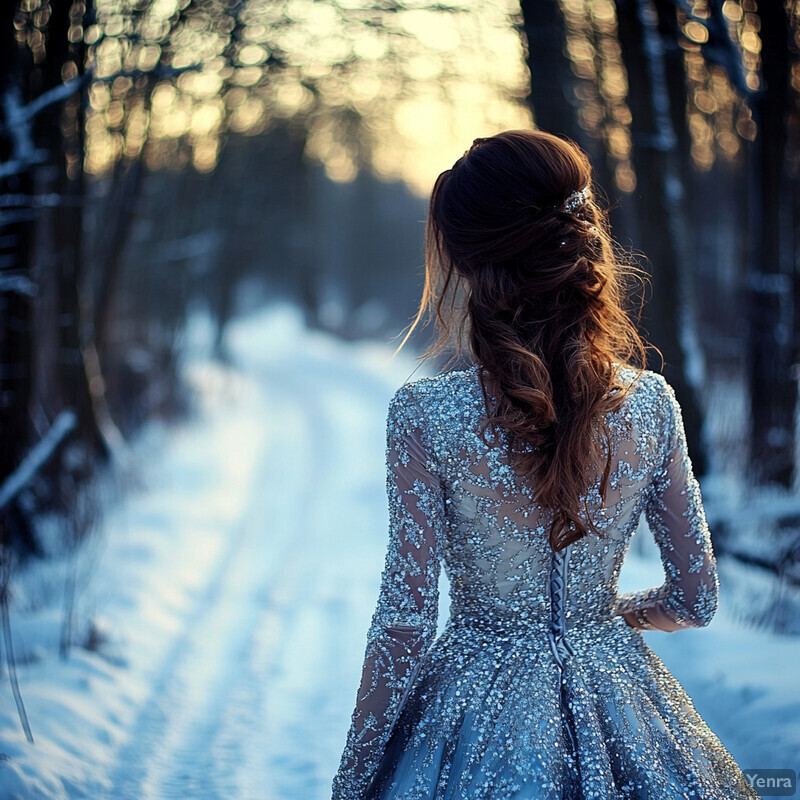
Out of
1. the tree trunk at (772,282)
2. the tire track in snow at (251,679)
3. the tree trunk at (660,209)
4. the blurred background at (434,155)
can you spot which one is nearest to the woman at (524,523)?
the blurred background at (434,155)

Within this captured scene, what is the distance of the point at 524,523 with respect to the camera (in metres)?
1.41

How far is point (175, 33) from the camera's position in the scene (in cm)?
589

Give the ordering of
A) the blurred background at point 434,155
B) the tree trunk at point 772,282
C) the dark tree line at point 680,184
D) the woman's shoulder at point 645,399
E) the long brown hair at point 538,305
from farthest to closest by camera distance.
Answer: the tree trunk at point 772,282 → the dark tree line at point 680,184 → the blurred background at point 434,155 → the woman's shoulder at point 645,399 → the long brown hair at point 538,305

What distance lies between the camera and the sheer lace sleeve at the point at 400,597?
4.61 feet

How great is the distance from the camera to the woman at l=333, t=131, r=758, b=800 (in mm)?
Answer: 1339

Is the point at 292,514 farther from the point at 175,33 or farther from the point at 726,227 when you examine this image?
the point at 726,227

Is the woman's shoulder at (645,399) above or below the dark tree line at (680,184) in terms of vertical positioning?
below

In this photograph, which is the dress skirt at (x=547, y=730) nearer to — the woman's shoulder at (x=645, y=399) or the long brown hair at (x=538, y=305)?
the long brown hair at (x=538, y=305)

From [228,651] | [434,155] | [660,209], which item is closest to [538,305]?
[228,651]

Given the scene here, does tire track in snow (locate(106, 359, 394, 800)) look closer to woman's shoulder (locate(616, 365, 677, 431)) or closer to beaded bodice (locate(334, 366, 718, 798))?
beaded bodice (locate(334, 366, 718, 798))

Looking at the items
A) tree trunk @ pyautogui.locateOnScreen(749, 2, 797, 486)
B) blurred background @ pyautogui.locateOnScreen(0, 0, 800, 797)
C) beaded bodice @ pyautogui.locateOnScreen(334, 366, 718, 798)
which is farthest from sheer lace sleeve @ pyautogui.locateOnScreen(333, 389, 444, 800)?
tree trunk @ pyautogui.locateOnScreen(749, 2, 797, 486)

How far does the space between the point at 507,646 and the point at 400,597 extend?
24 centimetres

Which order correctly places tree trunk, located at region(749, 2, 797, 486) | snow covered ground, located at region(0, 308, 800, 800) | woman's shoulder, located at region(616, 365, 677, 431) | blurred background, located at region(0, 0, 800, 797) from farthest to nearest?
tree trunk, located at region(749, 2, 797, 486), blurred background, located at region(0, 0, 800, 797), snow covered ground, located at region(0, 308, 800, 800), woman's shoulder, located at region(616, 365, 677, 431)

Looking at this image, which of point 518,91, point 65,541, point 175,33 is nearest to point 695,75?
point 518,91
